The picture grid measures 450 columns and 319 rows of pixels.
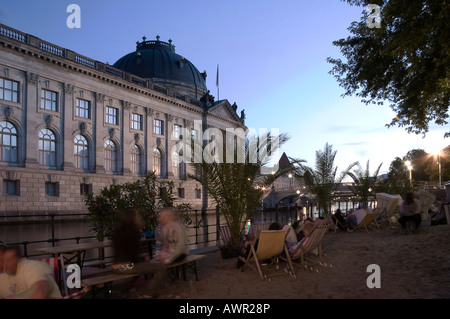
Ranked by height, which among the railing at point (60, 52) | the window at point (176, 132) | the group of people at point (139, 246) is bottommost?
the group of people at point (139, 246)

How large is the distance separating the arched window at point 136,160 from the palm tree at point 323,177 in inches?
1123

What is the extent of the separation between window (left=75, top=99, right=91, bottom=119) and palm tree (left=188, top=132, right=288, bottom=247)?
29335mm

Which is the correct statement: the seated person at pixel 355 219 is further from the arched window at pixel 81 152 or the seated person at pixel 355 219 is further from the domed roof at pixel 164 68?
the domed roof at pixel 164 68

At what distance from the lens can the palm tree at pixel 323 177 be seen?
17641 mm

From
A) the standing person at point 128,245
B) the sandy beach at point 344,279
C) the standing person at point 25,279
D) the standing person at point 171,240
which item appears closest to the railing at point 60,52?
the sandy beach at point 344,279

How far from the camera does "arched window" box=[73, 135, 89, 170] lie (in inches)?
1406

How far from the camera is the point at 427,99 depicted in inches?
433

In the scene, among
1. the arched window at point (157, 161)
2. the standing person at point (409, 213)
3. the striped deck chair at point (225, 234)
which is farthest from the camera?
the arched window at point (157, 161)

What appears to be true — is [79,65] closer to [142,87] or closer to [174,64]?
[142,87]

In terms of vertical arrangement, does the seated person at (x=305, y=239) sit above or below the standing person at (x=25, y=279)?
below

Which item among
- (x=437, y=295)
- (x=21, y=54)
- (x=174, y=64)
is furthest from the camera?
(x=174, y=64)

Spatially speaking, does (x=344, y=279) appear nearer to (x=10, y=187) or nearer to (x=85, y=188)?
(x=10, y=187)
